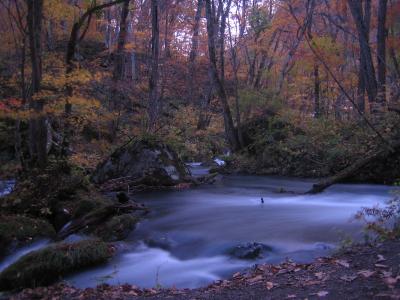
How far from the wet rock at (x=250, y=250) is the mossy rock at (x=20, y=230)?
3856 mm

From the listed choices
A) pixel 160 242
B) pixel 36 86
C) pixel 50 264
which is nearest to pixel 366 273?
pixel 160 242

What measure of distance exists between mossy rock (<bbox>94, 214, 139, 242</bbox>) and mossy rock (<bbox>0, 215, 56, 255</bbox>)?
3.39 ft

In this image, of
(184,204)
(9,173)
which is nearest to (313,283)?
(184,204)

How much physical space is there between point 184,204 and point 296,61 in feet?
48.6

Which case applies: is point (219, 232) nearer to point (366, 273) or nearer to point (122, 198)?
point (122, 198)

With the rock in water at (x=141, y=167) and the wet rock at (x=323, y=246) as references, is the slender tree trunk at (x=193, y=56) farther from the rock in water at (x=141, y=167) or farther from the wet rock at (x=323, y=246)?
the wet rock at (x=323, y=246)

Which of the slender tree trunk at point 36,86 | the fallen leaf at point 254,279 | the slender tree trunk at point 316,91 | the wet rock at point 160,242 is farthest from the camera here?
the slender tree trunk at point 316,91

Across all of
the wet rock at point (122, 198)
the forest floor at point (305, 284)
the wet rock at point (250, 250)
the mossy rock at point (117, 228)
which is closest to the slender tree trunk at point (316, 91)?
the wet rock at point (122, 198)

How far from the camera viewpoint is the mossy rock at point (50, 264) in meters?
6.45

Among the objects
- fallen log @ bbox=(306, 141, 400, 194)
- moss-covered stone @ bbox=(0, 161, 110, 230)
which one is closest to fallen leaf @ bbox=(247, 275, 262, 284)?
moss-covered stone @ bbox=(0, 161, 110, 230)

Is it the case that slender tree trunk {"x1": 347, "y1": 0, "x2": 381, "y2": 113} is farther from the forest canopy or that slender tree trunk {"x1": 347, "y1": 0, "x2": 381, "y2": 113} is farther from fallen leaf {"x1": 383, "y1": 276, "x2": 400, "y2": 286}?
fallen leaf {"x1": 383, "y1": 276, "x2": 400, "y2": 286}

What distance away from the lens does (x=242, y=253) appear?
698cm

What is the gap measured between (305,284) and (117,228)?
4562 mm

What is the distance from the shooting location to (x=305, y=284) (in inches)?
200
